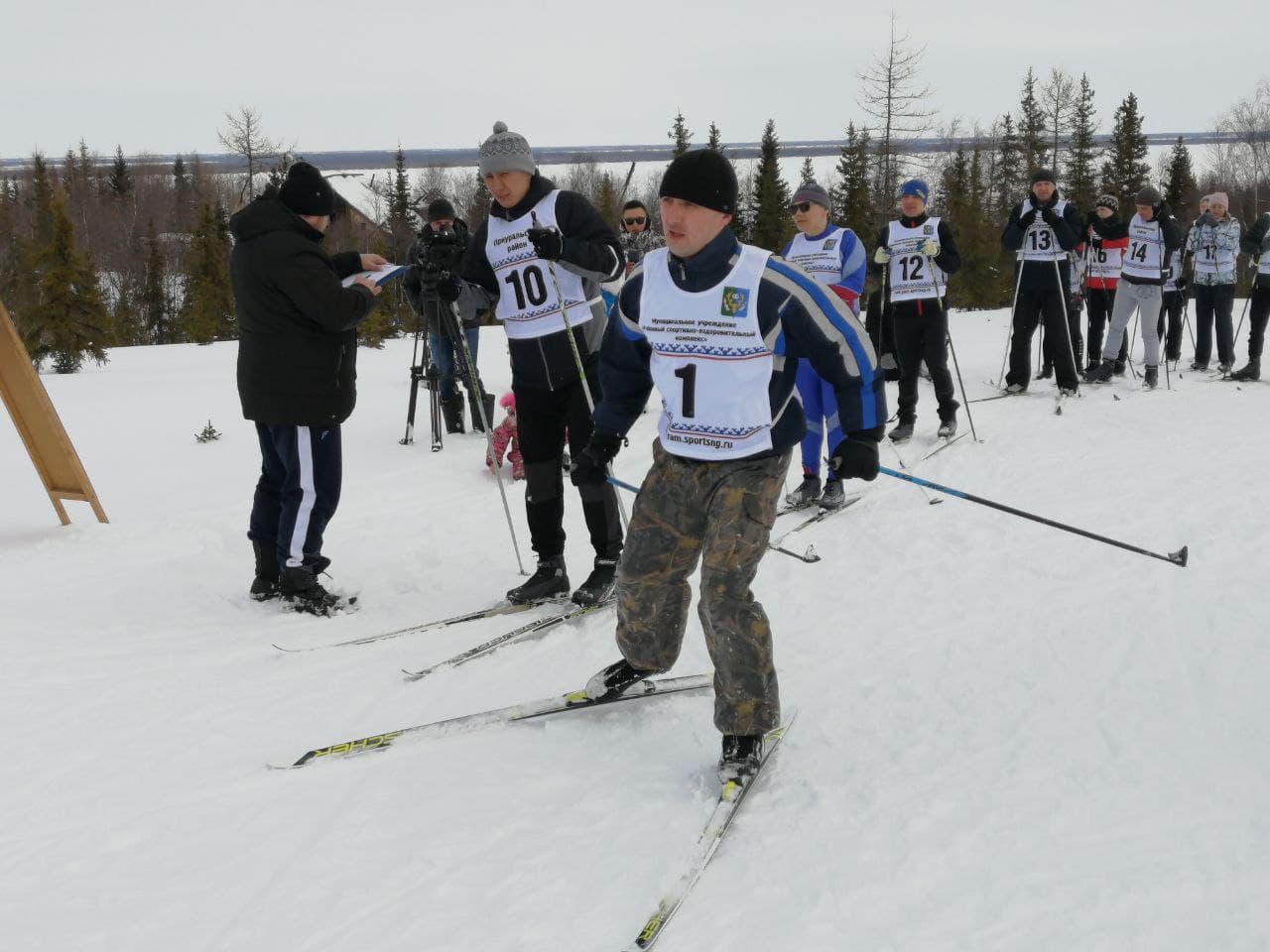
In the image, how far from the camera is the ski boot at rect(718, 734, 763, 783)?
265 cm

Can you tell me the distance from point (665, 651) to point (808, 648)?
3.46ft

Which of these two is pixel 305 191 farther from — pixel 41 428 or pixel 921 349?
pixel 921 349

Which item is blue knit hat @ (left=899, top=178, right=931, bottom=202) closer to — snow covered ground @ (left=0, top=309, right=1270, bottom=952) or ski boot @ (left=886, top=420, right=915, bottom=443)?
ski boot @ (left=886, top=420, right=915, bottom=443)

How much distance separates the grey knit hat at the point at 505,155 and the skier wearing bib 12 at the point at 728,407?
4.62 feet

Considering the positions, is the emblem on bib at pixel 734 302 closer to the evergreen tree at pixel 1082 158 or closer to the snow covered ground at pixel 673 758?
the snow covered ground at pixel 673 758

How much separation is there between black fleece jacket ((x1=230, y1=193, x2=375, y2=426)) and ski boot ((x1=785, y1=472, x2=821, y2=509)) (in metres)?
2.99

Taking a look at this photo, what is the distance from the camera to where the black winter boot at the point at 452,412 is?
870cm

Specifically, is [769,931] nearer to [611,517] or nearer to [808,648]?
[808,648]

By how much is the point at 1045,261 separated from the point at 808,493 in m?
4.53

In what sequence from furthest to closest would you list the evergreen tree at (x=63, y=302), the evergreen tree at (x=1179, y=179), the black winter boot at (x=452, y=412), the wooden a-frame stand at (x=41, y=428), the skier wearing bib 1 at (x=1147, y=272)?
1. the evergreen tree at (x=1179, y=179)
2. the evergreen tree at (x=63, y=302)
3. the skier wearing bib 1 at (x=1147, y=272)
4. the black winter boot at (x=452, y=412)
5. the wooden a-frame stand at (x=41, y=428)

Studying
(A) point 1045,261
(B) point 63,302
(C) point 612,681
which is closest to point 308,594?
(C) point 612,681

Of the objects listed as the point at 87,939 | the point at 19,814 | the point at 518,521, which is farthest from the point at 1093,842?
the point at 518,521

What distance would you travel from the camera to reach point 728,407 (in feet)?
8.91

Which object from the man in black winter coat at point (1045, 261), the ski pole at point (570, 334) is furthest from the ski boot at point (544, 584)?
the man in black winter coat at point (1045, 261)
